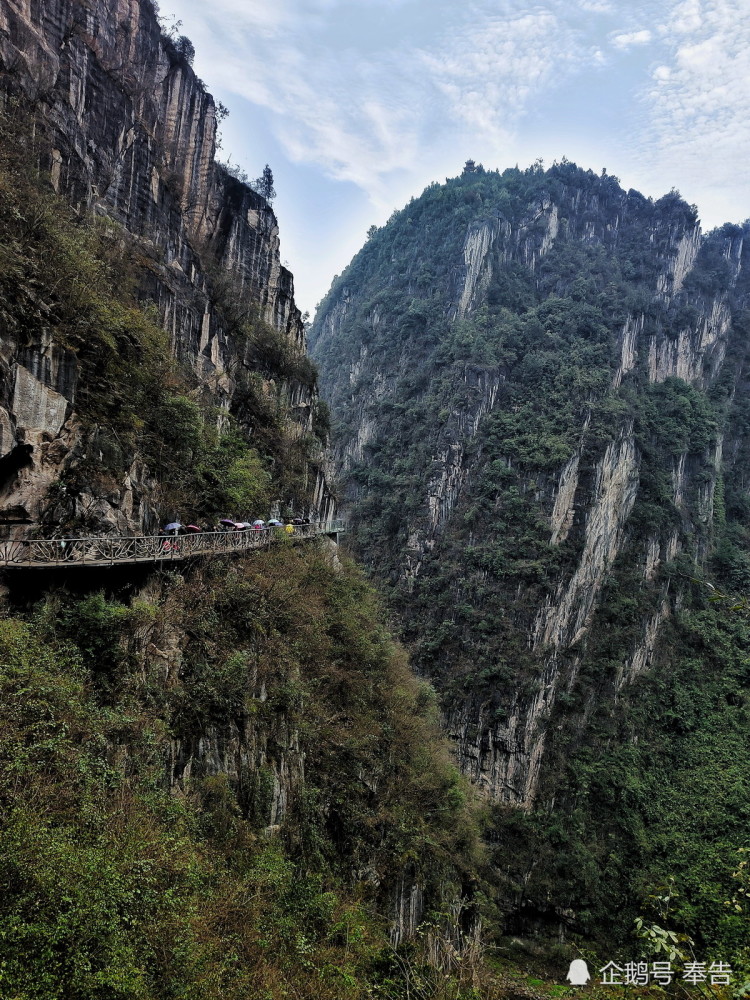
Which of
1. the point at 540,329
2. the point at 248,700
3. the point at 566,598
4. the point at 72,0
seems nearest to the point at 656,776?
the point at 566,598

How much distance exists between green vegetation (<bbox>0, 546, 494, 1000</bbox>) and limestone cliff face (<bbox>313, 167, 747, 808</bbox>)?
1760 centimetres

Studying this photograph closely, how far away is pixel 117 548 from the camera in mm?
8734

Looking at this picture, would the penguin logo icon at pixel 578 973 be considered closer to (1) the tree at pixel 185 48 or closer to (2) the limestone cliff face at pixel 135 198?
(2) the limestone cliff face at pixel 135 198

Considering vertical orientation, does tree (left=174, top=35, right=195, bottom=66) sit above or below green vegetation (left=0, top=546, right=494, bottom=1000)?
above

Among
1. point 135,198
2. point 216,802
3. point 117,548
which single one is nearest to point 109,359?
point 117,548

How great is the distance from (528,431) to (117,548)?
33.1m

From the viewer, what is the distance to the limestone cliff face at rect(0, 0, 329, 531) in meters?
8.42

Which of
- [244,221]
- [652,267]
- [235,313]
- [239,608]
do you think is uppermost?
[652,267]

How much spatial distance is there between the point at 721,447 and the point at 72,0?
4892 centimetres

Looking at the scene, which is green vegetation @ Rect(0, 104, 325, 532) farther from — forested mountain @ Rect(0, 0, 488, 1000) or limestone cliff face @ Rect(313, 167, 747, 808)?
limestone cliff face @ Rect(313, 167, 747, 808)

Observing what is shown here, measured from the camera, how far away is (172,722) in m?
8.18

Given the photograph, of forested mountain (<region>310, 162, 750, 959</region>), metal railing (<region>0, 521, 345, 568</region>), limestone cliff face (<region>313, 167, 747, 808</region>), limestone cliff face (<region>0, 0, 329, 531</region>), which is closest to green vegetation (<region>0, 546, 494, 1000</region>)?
metal railing (<region>0, 521, 345, 568</region>)

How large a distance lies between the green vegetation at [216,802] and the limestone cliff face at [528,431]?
17598mm

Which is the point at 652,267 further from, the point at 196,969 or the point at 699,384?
the point at 196,969
